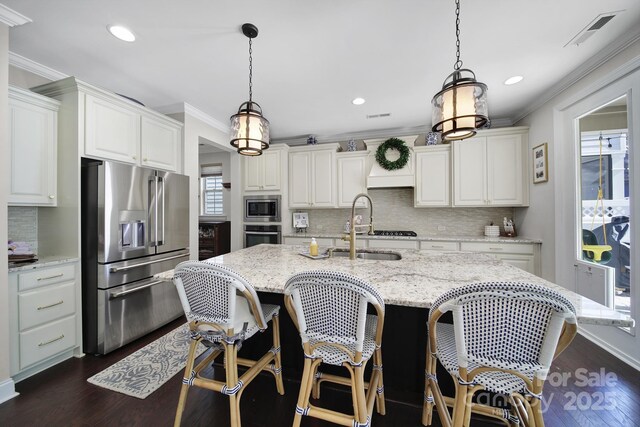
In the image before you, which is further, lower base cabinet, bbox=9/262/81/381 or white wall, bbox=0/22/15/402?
lower base cabinet, bbox=9/262/81/381

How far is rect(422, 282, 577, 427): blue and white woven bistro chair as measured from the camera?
884mm

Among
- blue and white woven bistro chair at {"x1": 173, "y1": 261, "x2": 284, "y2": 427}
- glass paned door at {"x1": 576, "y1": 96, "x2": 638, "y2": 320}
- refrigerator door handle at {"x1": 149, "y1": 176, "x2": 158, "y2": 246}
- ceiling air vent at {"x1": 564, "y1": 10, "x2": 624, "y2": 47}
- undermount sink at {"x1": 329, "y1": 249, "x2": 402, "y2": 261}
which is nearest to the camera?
blue and white woven bistro chair at {"x1": 173, "y1": 261, "x2": 284, "y2": 427}

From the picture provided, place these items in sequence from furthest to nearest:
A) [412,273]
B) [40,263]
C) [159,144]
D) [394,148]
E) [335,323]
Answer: [394,148], [159,144], [40,263], [412,273], [335,323]

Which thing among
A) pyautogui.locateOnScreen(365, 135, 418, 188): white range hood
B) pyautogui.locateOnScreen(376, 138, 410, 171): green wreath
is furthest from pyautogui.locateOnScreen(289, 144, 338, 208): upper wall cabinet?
pyautogui.locateOnScreen(376, 138, 410, 171): green wreath

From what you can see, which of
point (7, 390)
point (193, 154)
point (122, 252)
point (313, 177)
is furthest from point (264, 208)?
point (7, 390)

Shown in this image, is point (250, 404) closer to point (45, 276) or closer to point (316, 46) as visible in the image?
point (45, 276)

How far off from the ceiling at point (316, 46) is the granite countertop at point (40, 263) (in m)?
1.79

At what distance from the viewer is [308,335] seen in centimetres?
118

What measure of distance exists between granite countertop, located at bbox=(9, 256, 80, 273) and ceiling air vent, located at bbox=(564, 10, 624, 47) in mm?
4559

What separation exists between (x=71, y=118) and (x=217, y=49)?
4.70 ft

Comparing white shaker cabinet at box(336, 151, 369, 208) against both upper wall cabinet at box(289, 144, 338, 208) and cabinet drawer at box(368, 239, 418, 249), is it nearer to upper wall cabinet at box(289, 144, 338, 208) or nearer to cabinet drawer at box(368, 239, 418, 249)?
upper wall cabinet at box(289, 144, 338, 208)

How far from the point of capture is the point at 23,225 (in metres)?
2.26

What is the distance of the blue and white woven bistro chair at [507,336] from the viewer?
0.88 meters

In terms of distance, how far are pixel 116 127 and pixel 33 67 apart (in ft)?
2.75
